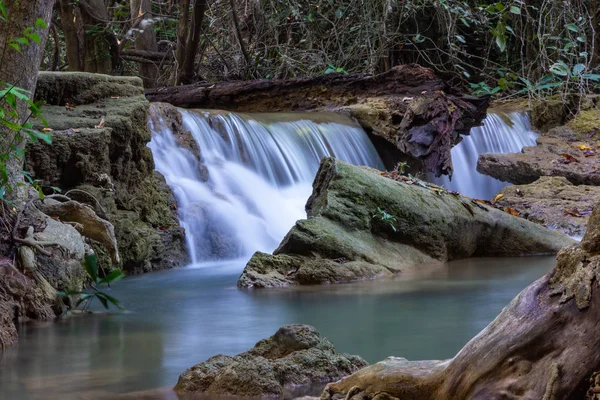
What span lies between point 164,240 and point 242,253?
936 mm

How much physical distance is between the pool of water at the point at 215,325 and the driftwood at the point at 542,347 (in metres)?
1.44

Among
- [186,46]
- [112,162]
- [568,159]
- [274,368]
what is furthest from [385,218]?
[186,46]

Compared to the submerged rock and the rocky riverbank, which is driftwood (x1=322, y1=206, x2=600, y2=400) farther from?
the rocky riverbank

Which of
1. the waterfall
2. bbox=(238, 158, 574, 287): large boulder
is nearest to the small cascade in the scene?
the waterfall

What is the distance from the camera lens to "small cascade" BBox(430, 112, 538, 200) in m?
13.5

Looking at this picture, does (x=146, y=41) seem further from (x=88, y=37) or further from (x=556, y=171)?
(x=556, y=171)

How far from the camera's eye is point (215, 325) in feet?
17.1

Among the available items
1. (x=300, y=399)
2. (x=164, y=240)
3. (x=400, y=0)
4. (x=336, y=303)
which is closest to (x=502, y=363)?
(x=300, y=399)

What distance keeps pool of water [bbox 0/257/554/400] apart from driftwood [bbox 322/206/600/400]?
1442 millimetres

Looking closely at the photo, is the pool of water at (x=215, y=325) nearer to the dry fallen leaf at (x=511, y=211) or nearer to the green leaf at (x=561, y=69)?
the dry fallen leaf at (x=511, y=211)

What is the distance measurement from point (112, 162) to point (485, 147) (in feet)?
26.0

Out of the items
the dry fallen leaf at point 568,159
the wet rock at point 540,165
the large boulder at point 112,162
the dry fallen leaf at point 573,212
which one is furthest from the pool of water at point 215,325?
the dry fallen leaf at point 568,159

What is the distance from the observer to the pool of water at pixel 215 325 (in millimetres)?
3882

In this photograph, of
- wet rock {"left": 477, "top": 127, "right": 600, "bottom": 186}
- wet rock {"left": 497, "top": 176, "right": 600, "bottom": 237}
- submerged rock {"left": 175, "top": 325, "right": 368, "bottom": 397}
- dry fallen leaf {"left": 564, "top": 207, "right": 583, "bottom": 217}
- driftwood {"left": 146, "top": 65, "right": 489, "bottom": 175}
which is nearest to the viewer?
submerged rock {"left": 175, "top": 325, "right": 368, "bottom": 397}
